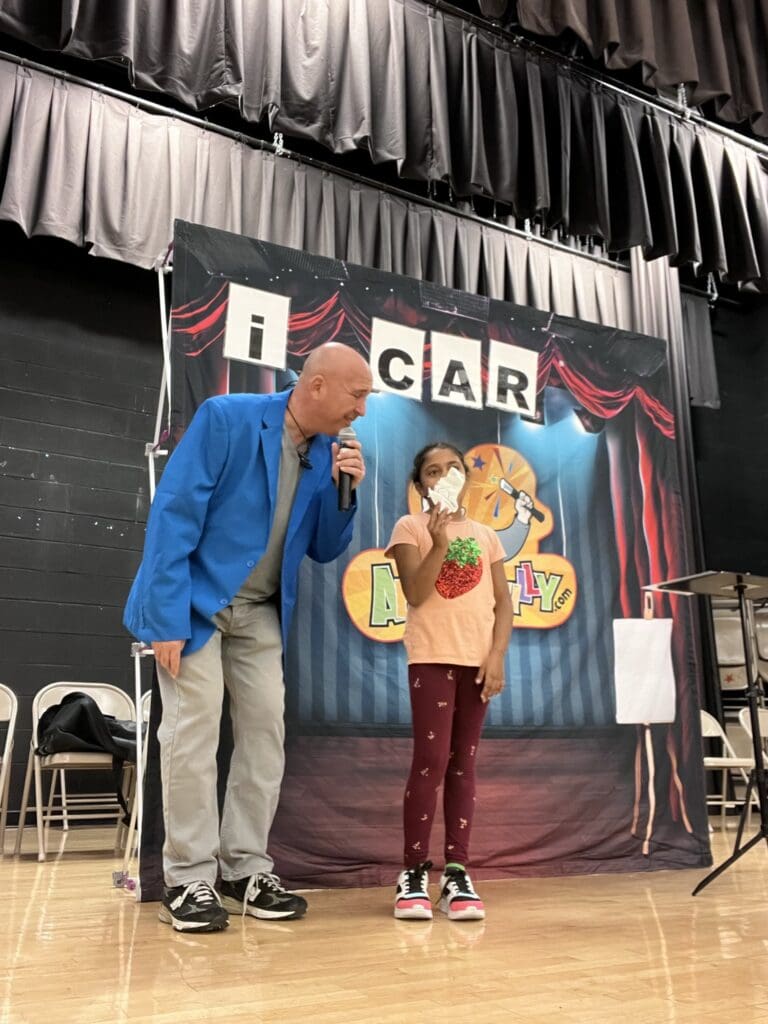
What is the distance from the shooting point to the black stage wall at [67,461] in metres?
5.62

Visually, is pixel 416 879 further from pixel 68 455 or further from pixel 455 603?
pixel 68 455

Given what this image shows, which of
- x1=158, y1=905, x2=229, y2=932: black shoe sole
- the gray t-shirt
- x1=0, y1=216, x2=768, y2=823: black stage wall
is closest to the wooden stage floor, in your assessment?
x1=158, y1=905, x2=229, y2=932: black shoe sole

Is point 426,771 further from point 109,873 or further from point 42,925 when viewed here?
point 109,873

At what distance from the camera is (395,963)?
196cm

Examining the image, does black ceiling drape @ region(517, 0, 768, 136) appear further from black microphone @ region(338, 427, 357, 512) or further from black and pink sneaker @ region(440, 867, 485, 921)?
black and pink sneaker @ region(440, 867, 485, 921)

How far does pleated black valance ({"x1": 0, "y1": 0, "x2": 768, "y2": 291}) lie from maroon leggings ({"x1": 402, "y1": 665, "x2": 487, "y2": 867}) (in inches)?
97.4

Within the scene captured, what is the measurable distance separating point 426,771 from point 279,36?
10.4 ft

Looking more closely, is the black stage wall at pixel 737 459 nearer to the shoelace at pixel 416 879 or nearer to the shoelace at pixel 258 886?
the shoelace at pixel 416 879

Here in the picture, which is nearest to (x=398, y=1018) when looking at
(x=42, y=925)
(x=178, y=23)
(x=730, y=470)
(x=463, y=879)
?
(x=463, y=879)

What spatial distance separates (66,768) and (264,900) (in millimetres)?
2068

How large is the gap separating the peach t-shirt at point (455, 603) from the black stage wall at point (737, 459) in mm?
5512

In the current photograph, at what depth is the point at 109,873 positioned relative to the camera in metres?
3.56

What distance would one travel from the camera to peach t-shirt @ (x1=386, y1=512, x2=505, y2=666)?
267 cm

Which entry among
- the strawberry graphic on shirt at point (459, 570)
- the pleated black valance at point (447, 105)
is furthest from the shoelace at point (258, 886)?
the pleated black valance at point (447, 105)
